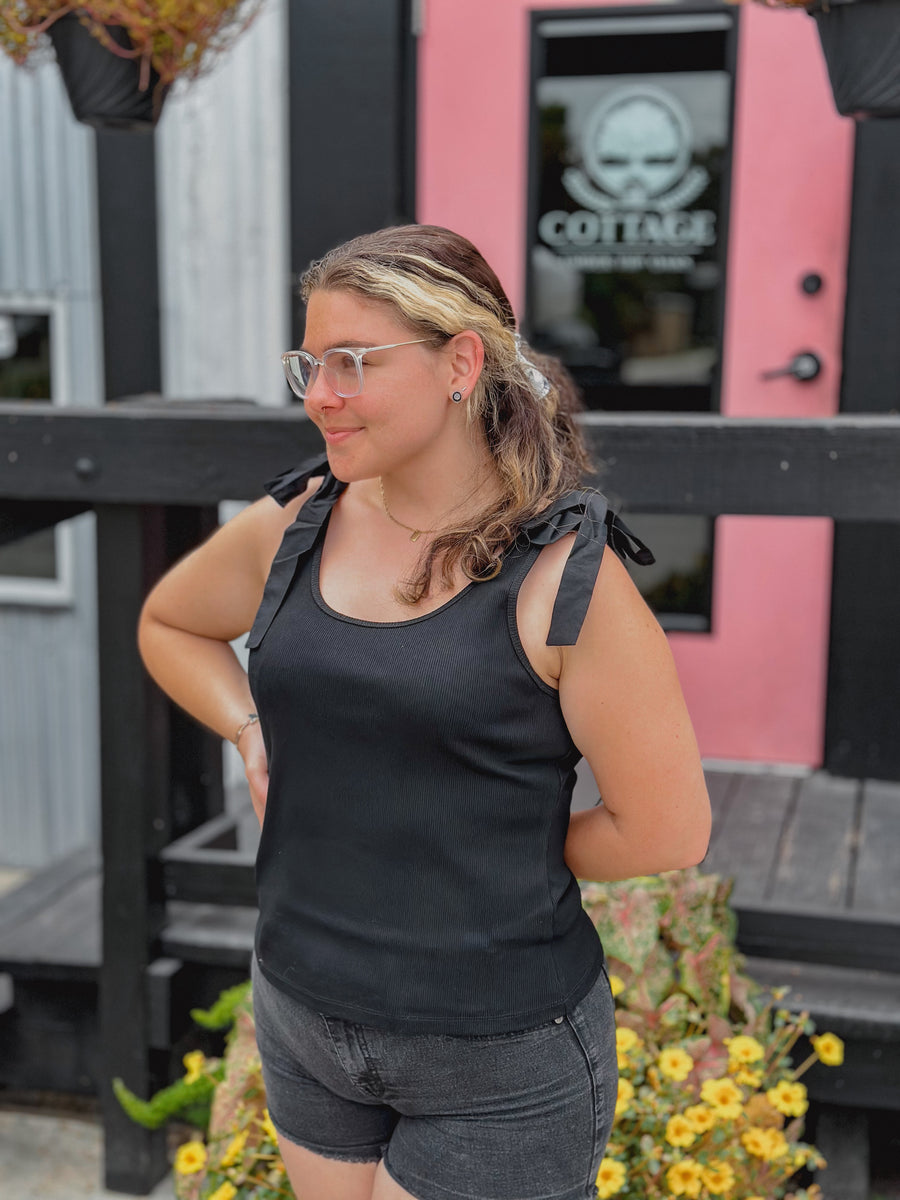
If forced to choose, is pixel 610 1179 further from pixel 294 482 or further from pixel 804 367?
pixel 804 367

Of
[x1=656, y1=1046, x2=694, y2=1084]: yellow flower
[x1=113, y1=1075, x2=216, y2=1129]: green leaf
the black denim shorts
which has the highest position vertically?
the black denim shorts

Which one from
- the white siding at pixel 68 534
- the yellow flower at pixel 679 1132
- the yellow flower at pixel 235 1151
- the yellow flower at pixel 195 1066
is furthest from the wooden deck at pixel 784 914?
Answer: the white siding at pixel 68 534

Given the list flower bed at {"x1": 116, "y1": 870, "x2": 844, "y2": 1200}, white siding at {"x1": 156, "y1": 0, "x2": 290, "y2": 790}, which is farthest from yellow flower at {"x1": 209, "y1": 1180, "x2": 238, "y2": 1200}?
white siding at {"x1": 156, "y1": 0, "x2": 290, "y2": 790}

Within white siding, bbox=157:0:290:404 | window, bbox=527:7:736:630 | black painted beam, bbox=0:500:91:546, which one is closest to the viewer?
black painted beam, bbox=0:500:91:546

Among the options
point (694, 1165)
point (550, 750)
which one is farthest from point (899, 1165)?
point (550, 750)

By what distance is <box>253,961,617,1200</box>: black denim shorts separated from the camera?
4.79ft

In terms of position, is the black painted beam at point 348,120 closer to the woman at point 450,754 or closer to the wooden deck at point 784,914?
the wooden deck at point 784,914

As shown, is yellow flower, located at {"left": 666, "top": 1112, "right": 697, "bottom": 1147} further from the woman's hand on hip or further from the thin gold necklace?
the thin gold necklace

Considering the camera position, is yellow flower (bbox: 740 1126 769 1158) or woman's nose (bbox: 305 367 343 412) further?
yellow flower (bbox: 740 1126 769 1158)

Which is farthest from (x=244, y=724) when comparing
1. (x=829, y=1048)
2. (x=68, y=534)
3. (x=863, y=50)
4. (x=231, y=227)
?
(x=68, y=534)

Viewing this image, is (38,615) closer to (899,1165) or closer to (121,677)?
(121,677)

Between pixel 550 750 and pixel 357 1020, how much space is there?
35 centimetres

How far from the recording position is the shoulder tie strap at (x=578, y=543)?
1.37 meters

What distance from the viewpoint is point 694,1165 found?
2125 millimetres
